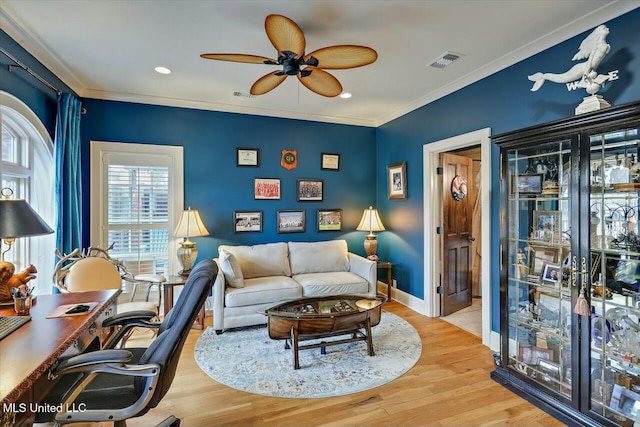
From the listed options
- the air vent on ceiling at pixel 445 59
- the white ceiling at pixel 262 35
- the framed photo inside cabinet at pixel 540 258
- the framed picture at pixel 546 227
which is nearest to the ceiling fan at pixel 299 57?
the white ceiling at pixel 262 35

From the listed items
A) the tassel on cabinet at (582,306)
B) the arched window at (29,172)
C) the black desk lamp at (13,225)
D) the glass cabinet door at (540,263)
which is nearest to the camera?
the black desk lamp at (13,225)

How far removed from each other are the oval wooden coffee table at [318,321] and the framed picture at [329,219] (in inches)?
75.5

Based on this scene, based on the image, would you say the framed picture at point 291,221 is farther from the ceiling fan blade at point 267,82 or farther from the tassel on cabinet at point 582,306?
the tassel on cabinet at point 582,306

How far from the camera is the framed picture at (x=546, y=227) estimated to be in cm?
229

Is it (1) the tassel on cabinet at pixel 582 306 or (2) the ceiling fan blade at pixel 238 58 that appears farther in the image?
(2) the ceiling fan blade at pixel 238 58

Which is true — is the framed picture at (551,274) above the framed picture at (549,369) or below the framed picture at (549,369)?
above

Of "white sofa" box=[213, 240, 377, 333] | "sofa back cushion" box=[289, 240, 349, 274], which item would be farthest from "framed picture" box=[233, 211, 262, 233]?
"sofa back cushion" box=[289, 240, 349, 274]

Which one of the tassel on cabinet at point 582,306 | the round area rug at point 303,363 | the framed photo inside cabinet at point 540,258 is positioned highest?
the framed photo inside cabinet at point 540,258

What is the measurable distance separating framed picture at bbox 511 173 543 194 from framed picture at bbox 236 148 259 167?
3.19 metres

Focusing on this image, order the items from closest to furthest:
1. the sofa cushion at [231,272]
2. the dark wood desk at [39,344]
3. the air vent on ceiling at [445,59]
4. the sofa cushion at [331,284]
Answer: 1. the dark wood desk at [39,344]
2. the air vent on ceiling at [445,59]
3. the sofa cushion at [231,272]
4. the sofa cushion at [331,284]

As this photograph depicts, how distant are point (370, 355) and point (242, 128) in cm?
332

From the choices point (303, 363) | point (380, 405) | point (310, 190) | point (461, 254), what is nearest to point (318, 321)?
point (303, 363)

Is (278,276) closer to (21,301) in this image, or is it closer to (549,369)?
(21,301)

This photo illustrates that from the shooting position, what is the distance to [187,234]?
12.5ft
